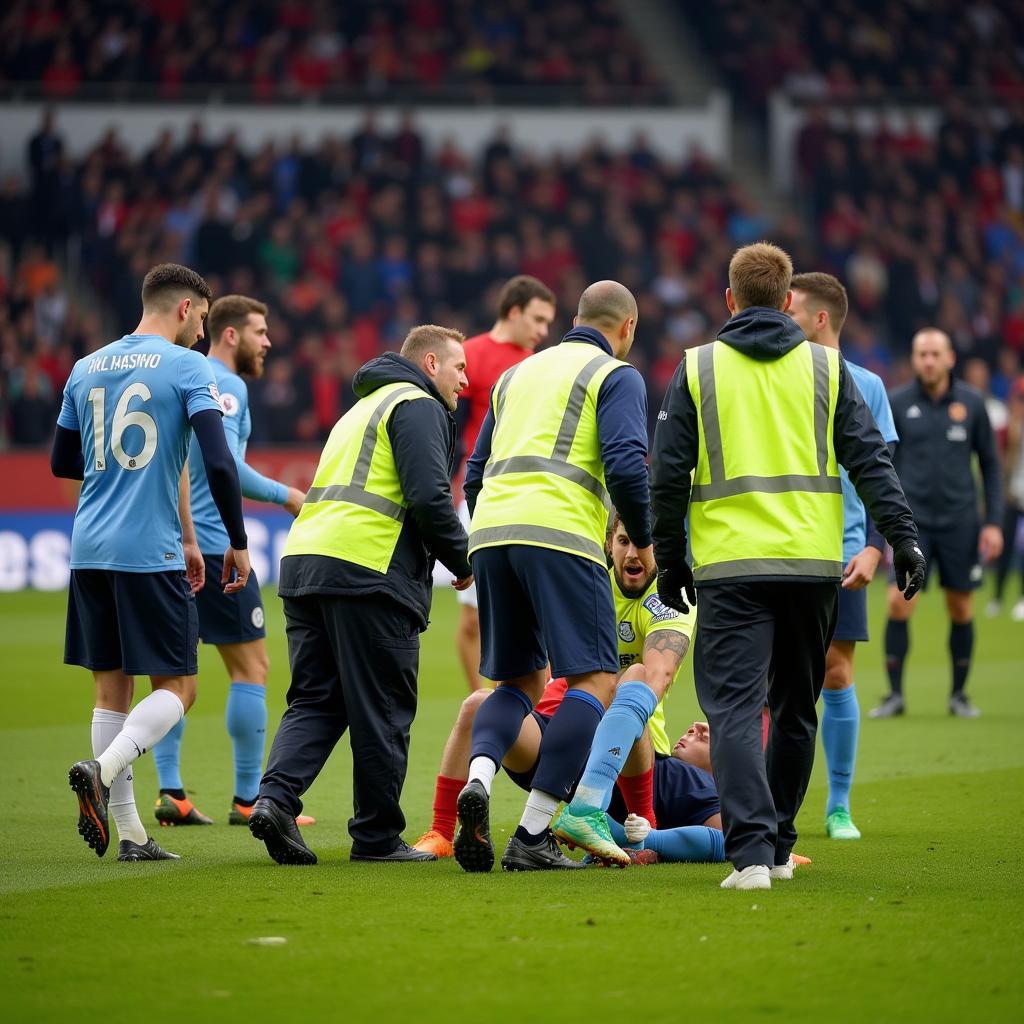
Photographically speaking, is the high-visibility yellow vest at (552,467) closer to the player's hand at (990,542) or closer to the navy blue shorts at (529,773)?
the navy blue shorts at (529,773)

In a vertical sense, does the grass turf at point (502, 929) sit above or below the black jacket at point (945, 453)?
below

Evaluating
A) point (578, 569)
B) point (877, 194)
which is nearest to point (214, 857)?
point (578, 569)

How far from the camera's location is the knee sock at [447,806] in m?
6.78

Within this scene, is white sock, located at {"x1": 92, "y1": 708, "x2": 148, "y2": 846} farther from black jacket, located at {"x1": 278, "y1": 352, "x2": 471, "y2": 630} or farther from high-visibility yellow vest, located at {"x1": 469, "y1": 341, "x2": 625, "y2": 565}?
high-visibility yellow vest, located at {"x1": 469, "y1": 341, "x2": 625, "y2": 565}

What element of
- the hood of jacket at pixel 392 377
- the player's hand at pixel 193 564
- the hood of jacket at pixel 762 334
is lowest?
the player's hand at pixel 193 564

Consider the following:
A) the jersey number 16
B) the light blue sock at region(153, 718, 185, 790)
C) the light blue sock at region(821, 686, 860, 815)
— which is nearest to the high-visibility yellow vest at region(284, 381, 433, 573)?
the jersey number 16

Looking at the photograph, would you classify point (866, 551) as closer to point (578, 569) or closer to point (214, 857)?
point (578, 569)

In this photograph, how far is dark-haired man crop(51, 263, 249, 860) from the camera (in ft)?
21.3

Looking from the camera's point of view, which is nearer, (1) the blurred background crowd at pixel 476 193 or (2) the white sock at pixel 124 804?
(2) the white sock at pixel 124 804

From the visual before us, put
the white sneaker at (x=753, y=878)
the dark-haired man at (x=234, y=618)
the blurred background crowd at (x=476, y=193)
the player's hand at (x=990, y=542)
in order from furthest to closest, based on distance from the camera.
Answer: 1. the blurred background crowd at (x=476, y=193)
2. the player's hand at (x=990, y=542)
3. the dark-haired man at (x=234, y=618)
4. the white sneaker at (x=753, y=878)

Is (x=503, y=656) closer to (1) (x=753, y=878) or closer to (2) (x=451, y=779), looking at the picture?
(2) (x=451, y=779)

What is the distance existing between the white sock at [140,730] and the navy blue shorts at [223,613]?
3.94 feet

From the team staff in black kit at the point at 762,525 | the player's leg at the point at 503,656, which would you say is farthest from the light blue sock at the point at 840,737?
the player's leg at the point at 503,656

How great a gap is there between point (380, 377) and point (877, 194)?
24768 mm
